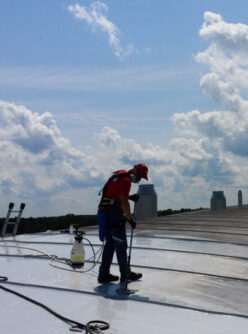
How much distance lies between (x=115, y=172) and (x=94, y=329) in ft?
9.54

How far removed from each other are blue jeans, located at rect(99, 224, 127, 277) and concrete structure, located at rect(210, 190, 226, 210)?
23154 millimetres

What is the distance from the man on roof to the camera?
7.05m

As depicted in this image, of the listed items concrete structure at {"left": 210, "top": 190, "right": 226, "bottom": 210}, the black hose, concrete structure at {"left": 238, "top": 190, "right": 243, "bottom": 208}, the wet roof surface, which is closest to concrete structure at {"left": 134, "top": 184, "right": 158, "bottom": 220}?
concrete structure at {"left": 210, "top": 190, "right": 226, "bottom": 210}

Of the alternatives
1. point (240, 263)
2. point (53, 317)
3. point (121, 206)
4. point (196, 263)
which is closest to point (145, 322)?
point (53, 317)

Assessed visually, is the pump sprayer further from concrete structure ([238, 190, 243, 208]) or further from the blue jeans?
concrete structure ([238, 190, 243, 208])

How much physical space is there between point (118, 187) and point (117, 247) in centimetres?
95

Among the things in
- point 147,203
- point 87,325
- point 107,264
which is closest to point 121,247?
point 107,264

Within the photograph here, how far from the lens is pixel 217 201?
2975 cm

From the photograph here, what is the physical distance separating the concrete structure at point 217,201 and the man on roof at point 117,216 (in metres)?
23.1

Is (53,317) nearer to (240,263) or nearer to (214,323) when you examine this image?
(214,323)

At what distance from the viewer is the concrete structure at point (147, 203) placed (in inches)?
846

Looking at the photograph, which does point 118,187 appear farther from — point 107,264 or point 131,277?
point 131,277

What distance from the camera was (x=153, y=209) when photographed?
21.9m

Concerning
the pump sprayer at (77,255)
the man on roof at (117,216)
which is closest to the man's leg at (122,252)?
the man on roof at (117,216)
